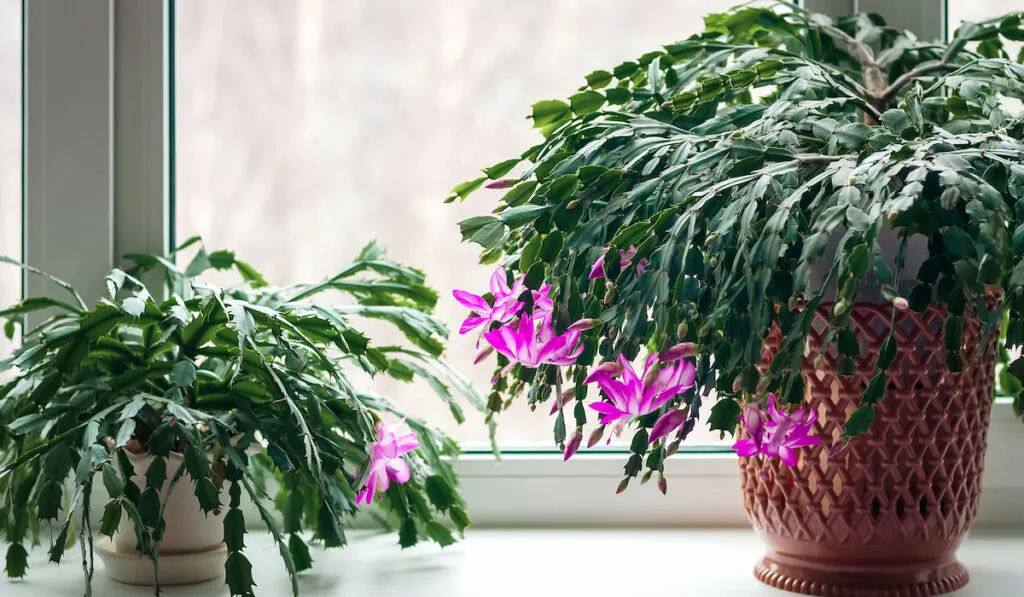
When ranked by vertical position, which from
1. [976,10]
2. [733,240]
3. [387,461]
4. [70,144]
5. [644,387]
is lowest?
[387,461]

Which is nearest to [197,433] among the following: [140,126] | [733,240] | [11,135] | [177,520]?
[177,520]

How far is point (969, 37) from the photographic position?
0.92 m

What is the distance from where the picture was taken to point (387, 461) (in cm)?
85

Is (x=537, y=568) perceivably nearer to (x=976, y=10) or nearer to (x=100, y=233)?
(x=100, y=233)

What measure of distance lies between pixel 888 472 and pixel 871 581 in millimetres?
102

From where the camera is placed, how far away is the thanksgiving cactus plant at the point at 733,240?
60 centimetres

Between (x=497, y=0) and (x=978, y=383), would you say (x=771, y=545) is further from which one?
(x=497, y=0)

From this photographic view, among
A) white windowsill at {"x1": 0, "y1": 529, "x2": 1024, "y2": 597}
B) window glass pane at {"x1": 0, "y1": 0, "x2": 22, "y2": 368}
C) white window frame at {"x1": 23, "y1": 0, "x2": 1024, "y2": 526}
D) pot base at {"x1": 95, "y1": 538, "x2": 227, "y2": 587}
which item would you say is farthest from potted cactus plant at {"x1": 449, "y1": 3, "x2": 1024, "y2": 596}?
window glass pane at {"x1": 0, "y1": 0, "x2": 22, "y2": 368}

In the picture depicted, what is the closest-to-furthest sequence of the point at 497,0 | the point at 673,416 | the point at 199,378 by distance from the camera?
the point at 673,416, the point at 199,378, the point at 497,0

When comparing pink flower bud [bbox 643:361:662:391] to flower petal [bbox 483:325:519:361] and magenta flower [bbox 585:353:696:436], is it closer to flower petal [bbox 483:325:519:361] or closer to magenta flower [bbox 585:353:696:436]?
magenta flower [bbox 585:353:696:436]

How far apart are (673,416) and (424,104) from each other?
0.74 meters

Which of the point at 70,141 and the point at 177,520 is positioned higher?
the point at 70,141

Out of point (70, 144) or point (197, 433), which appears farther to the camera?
point (70, 144)

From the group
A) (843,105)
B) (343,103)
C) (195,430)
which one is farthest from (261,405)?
(843,105)
